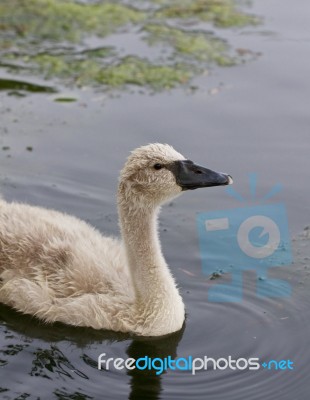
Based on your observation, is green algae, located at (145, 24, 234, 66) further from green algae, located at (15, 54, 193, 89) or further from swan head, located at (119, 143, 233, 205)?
swan head, located at (119, 143, 233, 205)

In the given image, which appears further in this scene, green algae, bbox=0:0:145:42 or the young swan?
green algae, bbox=0:0:145:42

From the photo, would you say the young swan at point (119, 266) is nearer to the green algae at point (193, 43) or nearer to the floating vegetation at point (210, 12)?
the green algae at point (193, 43)

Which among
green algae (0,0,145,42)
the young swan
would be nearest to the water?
Answer: the young swan

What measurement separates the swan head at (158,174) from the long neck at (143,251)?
5.3 inches

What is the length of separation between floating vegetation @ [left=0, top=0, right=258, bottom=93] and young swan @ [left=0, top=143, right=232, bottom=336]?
16.2 ft

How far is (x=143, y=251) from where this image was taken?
283 inches

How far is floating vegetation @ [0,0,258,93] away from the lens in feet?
40.4

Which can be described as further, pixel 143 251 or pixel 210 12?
pixel 210 12

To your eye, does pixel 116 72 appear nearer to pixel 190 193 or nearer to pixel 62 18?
pixel 62 18

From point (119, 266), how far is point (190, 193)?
7.37 feet

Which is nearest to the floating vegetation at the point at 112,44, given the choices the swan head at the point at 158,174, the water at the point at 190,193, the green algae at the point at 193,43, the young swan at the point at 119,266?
the green algae at the point at 193,43

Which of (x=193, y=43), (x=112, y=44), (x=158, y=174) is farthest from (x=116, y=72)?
(x=158, y=174)

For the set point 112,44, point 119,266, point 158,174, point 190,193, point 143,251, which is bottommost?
point 190,193

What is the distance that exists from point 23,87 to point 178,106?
87.3 inches
